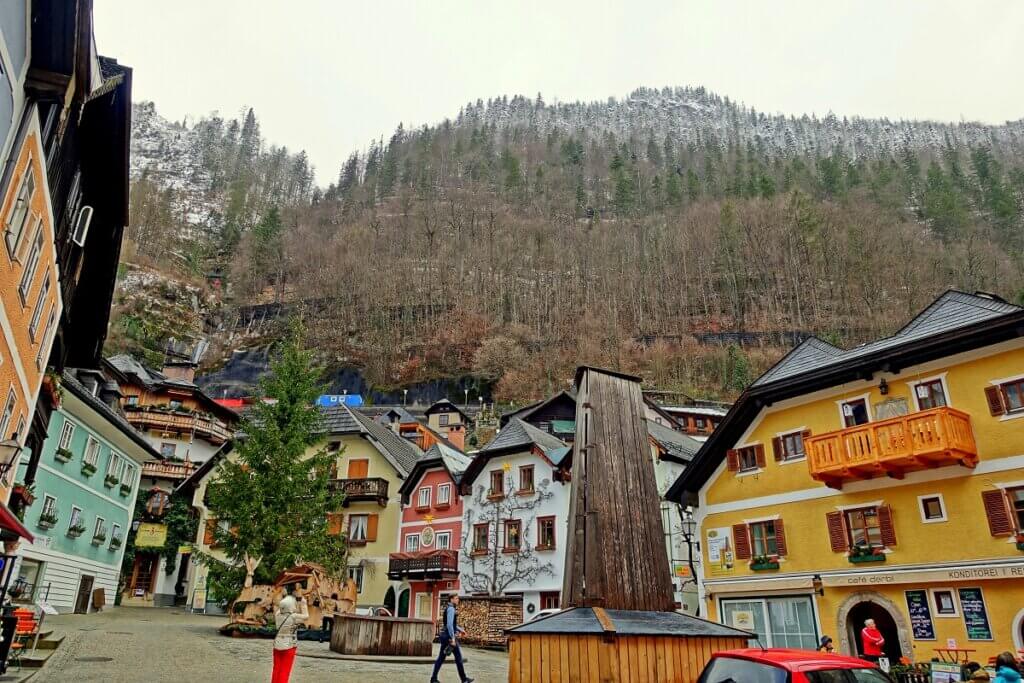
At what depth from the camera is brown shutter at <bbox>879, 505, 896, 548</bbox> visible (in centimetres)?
1723

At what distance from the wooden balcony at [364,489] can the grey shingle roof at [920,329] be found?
2104 centimetres

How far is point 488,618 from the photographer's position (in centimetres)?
2614

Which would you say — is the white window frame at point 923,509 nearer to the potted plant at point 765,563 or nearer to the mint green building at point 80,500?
the potted plant at point 765,563

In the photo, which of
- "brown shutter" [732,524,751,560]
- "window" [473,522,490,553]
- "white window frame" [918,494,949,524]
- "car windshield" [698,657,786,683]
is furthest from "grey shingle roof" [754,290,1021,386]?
"window" [473,522,490,553]

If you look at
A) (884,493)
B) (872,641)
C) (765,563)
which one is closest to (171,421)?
(765,563)

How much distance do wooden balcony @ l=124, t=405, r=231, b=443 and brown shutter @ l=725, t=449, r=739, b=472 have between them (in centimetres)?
3472

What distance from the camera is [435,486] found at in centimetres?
3350

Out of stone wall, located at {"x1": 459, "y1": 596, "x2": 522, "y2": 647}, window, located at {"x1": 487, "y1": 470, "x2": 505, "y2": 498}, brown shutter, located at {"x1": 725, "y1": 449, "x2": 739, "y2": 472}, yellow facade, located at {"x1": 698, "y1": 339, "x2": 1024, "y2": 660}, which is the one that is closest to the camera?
yellow facade, located at {"x1": 698, "y1": 339, "x2": 1024, "y2": 660}

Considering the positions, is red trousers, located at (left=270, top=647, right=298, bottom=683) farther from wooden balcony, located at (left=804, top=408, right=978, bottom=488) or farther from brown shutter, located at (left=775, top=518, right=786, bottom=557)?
brown shutter, located at (left=775, top=518, right=786, bottom=557)

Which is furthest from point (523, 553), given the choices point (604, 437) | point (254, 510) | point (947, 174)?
point (947, 174)

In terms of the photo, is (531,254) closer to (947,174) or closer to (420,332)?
(420,332)

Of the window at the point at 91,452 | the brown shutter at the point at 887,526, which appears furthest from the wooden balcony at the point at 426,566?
the brown shutter at the point at 887,526

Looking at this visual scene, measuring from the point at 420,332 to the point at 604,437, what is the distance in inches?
2450

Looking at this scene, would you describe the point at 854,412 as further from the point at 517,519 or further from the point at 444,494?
the point at 444,494
